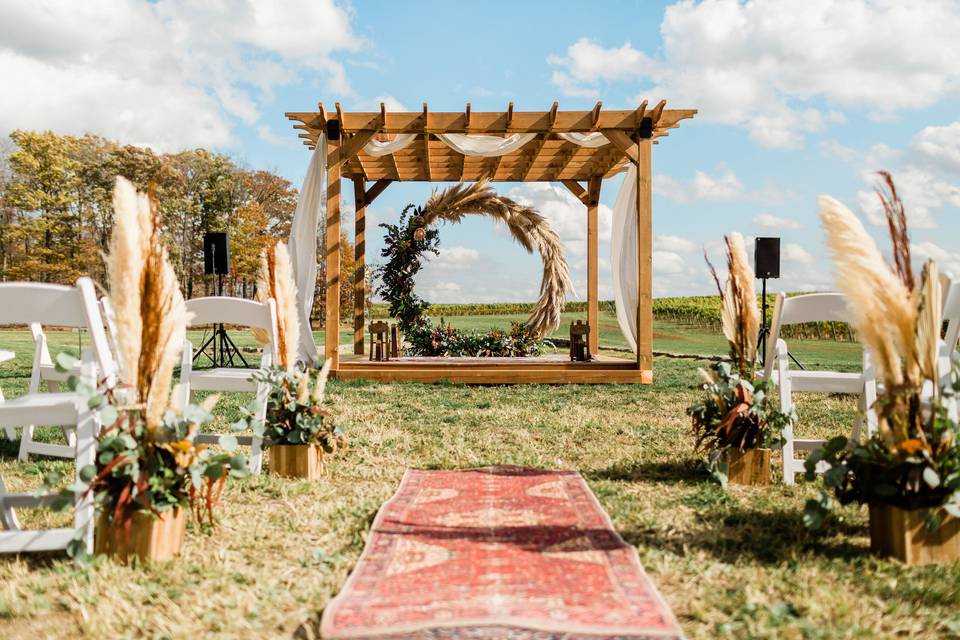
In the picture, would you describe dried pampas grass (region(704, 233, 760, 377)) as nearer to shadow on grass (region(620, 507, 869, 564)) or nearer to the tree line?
shadow on grass (region(620, 507, 869, 564))

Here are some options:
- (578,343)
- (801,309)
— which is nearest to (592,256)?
(578,343)

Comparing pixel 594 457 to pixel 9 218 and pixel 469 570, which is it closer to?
pixel 469 570

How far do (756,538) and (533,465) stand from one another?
4.84ft

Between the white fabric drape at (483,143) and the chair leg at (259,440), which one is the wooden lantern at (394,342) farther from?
the chair leg at (259,440)

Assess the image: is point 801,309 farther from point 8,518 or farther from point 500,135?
point 500,135

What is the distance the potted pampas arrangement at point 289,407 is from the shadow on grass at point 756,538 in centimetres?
166

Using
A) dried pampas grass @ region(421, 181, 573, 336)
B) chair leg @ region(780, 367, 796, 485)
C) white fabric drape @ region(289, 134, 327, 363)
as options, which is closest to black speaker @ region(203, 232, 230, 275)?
white fabric drape @ region(289, 134, 327, 363)

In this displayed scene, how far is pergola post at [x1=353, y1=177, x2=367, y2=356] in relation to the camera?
1107cm

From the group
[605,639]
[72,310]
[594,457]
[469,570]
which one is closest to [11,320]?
[72,310]

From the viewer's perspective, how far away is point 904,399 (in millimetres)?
2322

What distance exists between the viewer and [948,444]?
230cm

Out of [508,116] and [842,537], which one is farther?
[508,116]

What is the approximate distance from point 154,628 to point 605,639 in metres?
1.19

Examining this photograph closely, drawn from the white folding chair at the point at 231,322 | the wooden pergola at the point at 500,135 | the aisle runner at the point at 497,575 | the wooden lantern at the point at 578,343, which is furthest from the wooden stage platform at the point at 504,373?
the aisle runner at the point at 497,575
